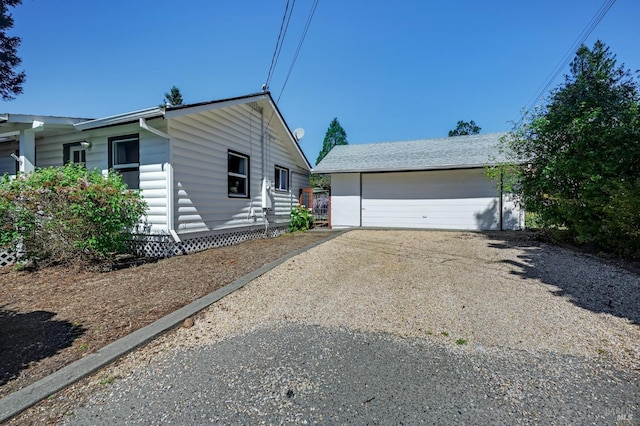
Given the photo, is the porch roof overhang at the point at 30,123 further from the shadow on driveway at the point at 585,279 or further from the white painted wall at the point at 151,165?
the shadow on driveway at the point at 585,279

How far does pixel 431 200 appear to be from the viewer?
12750mm

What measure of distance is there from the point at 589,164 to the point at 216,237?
30.0 feet

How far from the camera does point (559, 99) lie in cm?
789

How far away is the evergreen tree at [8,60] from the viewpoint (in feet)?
46.3

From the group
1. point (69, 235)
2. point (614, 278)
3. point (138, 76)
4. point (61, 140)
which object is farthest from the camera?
point (138, 76)

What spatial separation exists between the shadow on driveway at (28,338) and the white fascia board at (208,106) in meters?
4.28

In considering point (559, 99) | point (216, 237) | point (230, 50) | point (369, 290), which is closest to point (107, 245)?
point (216, 237)

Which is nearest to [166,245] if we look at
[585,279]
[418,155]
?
[585,279]

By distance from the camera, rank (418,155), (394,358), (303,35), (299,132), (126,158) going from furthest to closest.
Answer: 1. (418,155)
2. (299,132)
3. (303,35)
4. (126,158)
5. (394,358)

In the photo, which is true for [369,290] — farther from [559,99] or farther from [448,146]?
[448,146]

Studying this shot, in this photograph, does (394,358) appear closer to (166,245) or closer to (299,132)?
(166,245)

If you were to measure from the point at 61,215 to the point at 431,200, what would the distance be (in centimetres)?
1208

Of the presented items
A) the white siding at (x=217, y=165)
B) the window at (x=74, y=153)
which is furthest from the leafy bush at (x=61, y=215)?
the window at (x=74, y=153)

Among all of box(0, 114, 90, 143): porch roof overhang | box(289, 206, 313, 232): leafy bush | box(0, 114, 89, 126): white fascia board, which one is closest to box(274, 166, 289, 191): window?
box(289, 206, 313, 232): leafy bush
